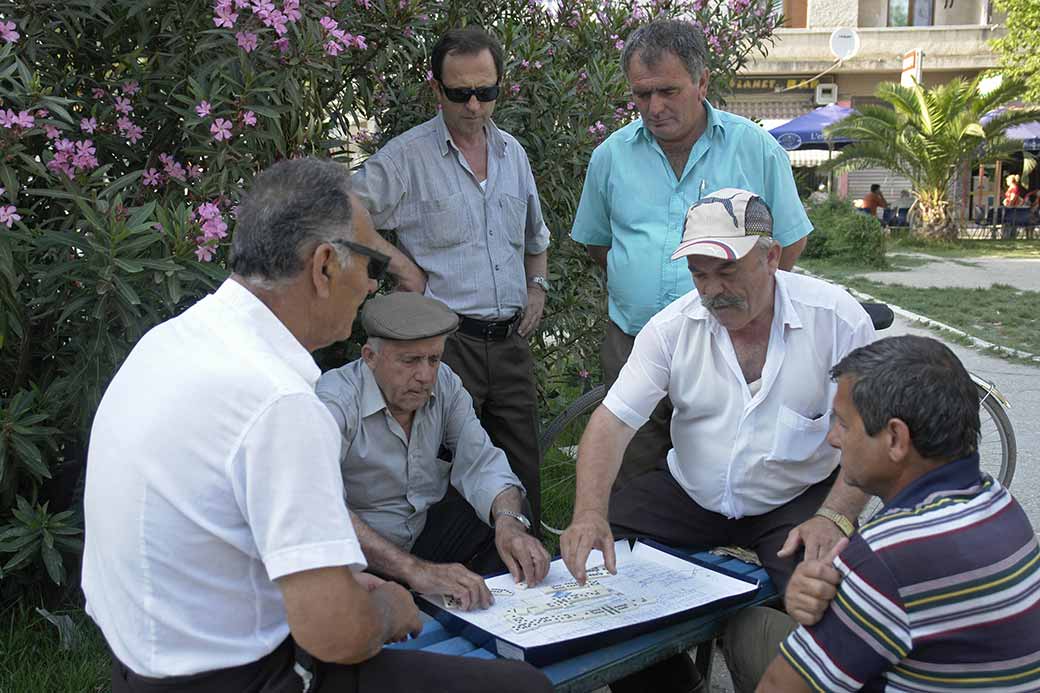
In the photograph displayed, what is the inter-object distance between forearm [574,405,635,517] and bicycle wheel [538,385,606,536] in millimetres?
1511

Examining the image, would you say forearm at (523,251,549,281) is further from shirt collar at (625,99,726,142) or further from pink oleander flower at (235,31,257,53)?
pink oleander flower at (235,31,257,53)

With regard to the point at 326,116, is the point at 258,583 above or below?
below

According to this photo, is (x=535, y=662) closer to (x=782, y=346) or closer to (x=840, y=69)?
(x=782, y=346)

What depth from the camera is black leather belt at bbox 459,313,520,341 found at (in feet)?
13.3

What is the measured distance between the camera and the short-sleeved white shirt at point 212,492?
167 cm

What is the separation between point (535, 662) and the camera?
228 centimetres

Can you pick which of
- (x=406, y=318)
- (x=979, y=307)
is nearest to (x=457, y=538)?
(x=406, y=318)

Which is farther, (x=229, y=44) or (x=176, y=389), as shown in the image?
(x=229, y=44)

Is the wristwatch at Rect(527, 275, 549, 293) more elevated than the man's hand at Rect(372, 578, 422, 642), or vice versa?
the wristwatch at Rect(527, 275, 549, 293)

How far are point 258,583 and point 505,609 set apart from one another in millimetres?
867

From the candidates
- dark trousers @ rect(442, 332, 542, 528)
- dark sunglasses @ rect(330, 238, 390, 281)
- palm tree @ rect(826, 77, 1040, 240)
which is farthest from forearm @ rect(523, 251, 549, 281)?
palm tree @ rect(826, 77, 1040, 240)

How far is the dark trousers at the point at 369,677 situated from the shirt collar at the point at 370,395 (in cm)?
118

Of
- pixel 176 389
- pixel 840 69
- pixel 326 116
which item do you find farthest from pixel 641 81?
pixel 840 69

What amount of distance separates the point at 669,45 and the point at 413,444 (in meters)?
1.76
